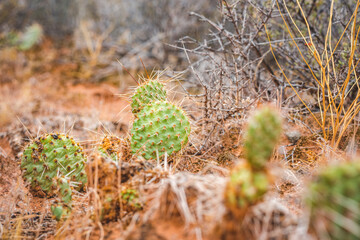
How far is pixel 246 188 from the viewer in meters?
0.84

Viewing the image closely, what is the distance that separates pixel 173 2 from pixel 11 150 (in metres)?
4.46

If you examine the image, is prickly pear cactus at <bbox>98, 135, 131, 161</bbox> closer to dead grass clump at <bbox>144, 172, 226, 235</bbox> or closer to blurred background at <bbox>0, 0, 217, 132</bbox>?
dead grass clump at <bbox>144, 172, 226, 235</bbox>

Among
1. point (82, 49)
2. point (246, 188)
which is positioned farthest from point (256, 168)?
point (82, 49)

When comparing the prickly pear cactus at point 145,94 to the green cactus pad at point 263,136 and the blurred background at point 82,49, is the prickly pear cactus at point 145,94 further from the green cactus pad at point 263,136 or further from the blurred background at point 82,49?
the blurred background at point 82,49

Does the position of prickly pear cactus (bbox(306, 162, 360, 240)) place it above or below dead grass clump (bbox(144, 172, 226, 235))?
above

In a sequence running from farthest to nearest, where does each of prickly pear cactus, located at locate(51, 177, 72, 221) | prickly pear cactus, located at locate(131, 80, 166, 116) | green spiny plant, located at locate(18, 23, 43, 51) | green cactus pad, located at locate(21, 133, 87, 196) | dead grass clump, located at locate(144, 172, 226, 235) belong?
1. green spiny plant, located at locate(18, 23, 43, 51)
2. prickly pear cactus, located at locate(131, 80, 166, 116)
3. green cactus pad, located at locate(21, 133, 87, 196)
4. prickly pear cactus, located at locate(51, 177, 72, 221)
5. dead grass clump, located at locate(144, 172, 226, 235)

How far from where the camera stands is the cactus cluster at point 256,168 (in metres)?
0.84

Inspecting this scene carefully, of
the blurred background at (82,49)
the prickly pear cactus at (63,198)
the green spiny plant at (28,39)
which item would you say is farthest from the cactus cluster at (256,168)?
Result: the green spiny plant at (28,39)

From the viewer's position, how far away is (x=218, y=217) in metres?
0.92

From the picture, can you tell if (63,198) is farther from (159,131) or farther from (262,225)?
(262,225)

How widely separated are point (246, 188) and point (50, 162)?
1427mm

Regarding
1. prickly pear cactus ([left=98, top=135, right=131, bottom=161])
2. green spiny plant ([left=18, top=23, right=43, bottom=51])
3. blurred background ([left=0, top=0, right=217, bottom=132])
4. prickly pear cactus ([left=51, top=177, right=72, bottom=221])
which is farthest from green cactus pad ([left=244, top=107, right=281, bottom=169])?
green spiny plant ([left=18, top=23, right=43, bottom=51])

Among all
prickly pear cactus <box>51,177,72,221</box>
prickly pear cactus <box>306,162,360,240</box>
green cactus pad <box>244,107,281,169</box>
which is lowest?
prickly pear cactus <box>51,177,72,221</box>

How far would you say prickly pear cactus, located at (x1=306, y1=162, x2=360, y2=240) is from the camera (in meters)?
0.80
